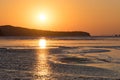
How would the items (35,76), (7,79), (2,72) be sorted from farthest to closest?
1. (2,72)
2. (35,76)
3. (7,79)

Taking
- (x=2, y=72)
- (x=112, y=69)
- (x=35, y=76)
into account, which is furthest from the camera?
(x=112, y=69)

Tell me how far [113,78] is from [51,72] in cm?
436

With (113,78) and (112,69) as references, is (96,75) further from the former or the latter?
(112,69)

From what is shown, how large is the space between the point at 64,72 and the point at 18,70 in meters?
3.12

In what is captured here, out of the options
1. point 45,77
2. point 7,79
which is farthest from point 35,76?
point 7,79

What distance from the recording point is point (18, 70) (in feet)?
77.4

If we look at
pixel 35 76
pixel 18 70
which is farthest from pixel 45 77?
pixel 18 70

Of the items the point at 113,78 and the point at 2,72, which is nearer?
the point at 113,78

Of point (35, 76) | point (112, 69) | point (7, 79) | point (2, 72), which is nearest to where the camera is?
point (7, 79)

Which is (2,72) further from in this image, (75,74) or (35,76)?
(75,74)

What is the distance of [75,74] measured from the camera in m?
22.0

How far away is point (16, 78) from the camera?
19984 millimetres

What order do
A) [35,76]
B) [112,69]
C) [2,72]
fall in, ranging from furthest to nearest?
[112,69] → [2,72] → [35,76]

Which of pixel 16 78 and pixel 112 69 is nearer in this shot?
pixel 16 78
